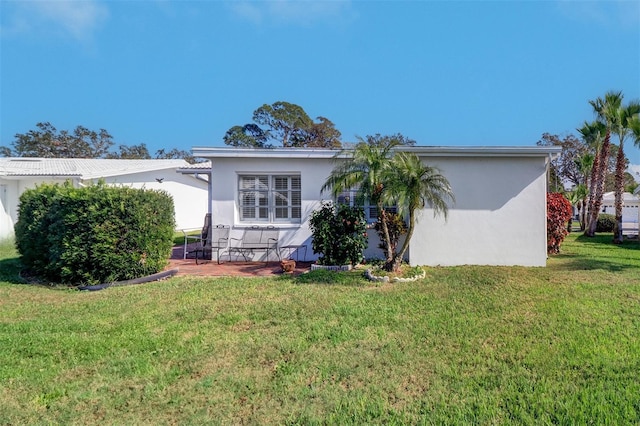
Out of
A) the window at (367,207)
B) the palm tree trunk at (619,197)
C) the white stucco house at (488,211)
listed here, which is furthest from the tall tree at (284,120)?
the white stucco house at (488,211)

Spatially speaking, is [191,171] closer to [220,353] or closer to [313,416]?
[220,353]

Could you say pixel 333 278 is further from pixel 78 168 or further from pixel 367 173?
pixel 78 168

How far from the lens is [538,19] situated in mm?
12477

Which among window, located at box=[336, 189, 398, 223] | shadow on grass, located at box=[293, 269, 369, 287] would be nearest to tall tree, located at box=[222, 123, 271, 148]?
window, located at box=[336, 189, 398, 223]

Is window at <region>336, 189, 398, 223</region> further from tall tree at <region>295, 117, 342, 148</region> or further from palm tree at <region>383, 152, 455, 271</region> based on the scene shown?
tall tree at <region>295, 117, 342, 148</region>

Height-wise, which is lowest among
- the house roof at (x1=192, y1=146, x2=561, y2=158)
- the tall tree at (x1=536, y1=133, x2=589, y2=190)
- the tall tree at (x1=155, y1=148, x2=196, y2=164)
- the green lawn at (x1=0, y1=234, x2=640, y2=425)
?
the green lawn at (x1=0, y1=234, x2=640, y2=425)

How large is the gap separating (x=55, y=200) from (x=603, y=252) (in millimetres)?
17393

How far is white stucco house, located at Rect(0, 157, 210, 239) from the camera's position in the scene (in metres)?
16.7

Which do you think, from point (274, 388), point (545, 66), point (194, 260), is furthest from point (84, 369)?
point (545, 66)

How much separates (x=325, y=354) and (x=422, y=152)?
667 cm

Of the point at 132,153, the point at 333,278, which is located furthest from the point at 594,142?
the point at 132,153

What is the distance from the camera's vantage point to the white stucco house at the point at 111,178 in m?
16.7

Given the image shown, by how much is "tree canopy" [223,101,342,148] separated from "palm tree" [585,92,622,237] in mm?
26006

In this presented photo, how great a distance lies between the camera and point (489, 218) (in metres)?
9.29
